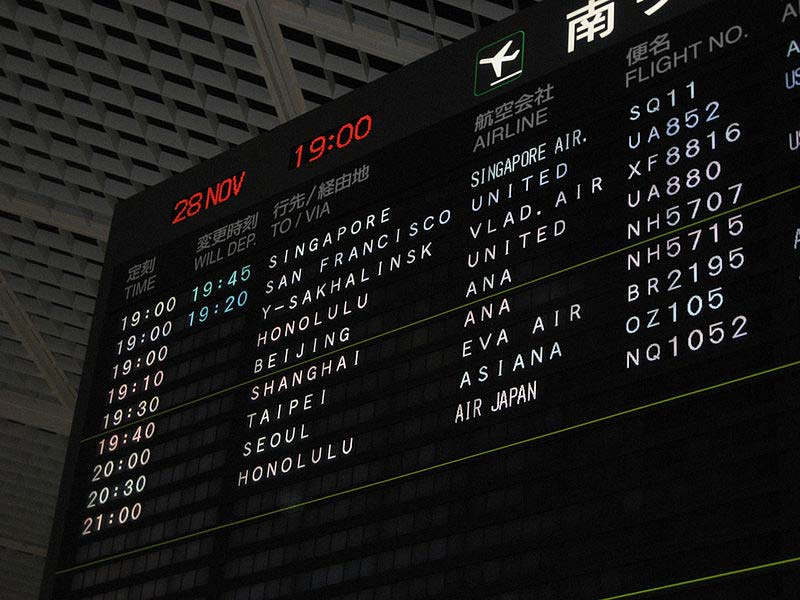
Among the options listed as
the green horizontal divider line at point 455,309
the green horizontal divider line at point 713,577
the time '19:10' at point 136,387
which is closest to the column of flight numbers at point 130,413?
the time '19:10' at point 136,387

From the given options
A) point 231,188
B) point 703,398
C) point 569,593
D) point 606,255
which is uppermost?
point 231,188

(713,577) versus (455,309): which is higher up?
(455,309)

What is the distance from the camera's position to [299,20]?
23.0 meters

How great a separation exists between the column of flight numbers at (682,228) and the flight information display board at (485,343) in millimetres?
22

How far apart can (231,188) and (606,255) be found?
575 cm

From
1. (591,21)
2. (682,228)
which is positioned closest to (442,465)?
(682,228)

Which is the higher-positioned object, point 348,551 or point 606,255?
point 606,255

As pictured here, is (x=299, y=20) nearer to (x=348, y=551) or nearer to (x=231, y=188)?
(x=231, y=188)

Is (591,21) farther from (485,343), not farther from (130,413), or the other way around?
(130,413)

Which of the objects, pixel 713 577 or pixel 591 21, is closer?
pixel 713 577

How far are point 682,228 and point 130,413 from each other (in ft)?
21.1

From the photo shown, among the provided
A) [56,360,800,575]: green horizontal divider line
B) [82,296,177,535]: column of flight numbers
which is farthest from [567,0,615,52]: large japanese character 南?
[82,296,177,535]: column of flight numbers

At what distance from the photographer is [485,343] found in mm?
11820

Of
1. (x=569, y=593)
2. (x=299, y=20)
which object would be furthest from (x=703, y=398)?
(x=299, y=20)
